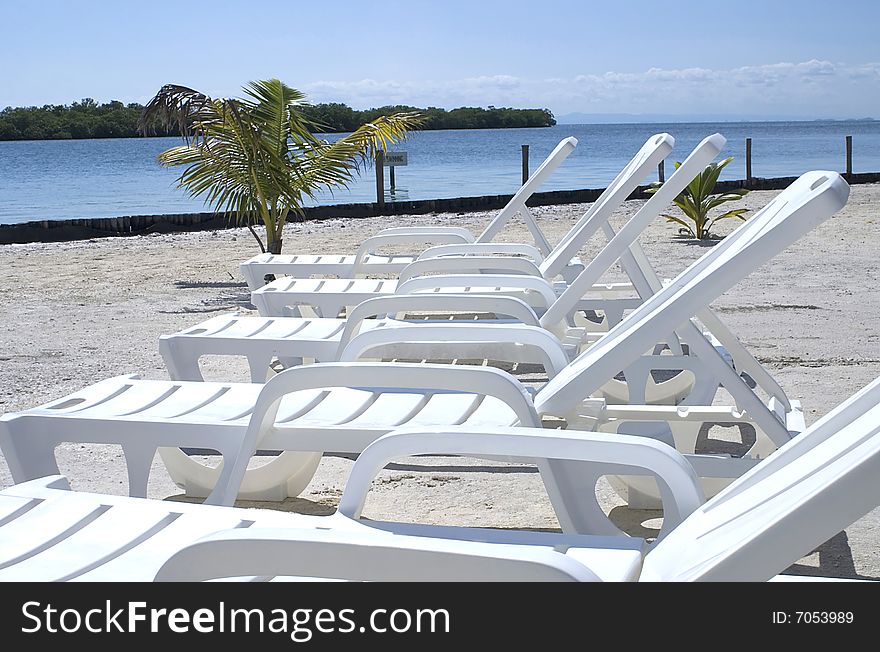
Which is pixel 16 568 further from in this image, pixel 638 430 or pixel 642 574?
pixel 638 430

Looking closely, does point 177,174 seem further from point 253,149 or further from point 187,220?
point 253,149

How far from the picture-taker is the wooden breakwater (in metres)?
13.7

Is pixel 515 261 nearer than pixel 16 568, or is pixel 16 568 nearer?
pixel 16 568

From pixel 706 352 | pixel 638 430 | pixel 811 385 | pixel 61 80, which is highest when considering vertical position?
pixel 61 80

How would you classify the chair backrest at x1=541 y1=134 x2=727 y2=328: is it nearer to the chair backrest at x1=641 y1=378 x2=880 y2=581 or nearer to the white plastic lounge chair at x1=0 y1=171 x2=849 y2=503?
the white plastic lounge chair at x1=0 y1=171 x2=849 y2=503

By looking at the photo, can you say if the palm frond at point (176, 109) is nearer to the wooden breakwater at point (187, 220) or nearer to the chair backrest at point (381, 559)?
the wooden breakwater at point (187, 220)

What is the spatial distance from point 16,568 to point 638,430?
1.77m

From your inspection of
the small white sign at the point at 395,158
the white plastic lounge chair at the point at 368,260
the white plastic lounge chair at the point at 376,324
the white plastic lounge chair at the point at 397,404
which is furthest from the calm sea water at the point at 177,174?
the white plastic lounge chair at the point at 397,404

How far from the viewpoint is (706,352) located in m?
3.01

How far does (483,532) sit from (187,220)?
1361 centimetres

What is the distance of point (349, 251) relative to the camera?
445 inches

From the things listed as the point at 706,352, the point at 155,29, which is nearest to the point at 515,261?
the point at 706,352
